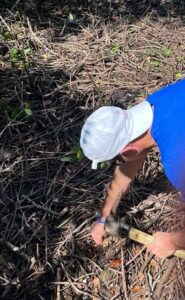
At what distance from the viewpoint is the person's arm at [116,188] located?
2594 mm

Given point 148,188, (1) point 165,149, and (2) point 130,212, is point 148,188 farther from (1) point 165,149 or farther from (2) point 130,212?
(1) point 165,149

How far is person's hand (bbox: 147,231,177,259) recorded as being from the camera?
2.57 metres

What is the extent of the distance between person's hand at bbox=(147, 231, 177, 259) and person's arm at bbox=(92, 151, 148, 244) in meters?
0.27

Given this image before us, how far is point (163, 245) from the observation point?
8.57ft

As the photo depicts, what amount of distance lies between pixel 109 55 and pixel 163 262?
74.7 inches

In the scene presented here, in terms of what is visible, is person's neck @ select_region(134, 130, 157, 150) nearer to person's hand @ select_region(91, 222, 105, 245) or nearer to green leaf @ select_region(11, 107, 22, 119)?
person's hand @ select_region(91, 222, 105, 245)

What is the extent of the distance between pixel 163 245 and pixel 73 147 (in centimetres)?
102

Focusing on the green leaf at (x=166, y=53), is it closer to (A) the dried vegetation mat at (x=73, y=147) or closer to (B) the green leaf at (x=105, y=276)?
(A) the dried vegetation mat at (x=73, y=147)

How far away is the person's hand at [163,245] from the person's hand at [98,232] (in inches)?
11.0

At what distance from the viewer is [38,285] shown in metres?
2.69

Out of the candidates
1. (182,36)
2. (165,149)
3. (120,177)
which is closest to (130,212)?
(120,177)

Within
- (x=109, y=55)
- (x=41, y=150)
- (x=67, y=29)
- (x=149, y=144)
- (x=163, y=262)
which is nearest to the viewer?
(x=149, y=144)

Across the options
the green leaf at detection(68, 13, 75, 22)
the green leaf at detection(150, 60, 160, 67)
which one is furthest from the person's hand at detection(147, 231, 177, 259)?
the green leaf at detection(68, 13, 75, 22)

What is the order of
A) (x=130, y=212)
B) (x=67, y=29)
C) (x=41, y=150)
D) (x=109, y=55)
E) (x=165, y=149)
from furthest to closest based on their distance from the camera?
(x=67, y=29), (x=109, y=55), (x=41, y=150), (x=130, y=212), (x=165, y=149)
